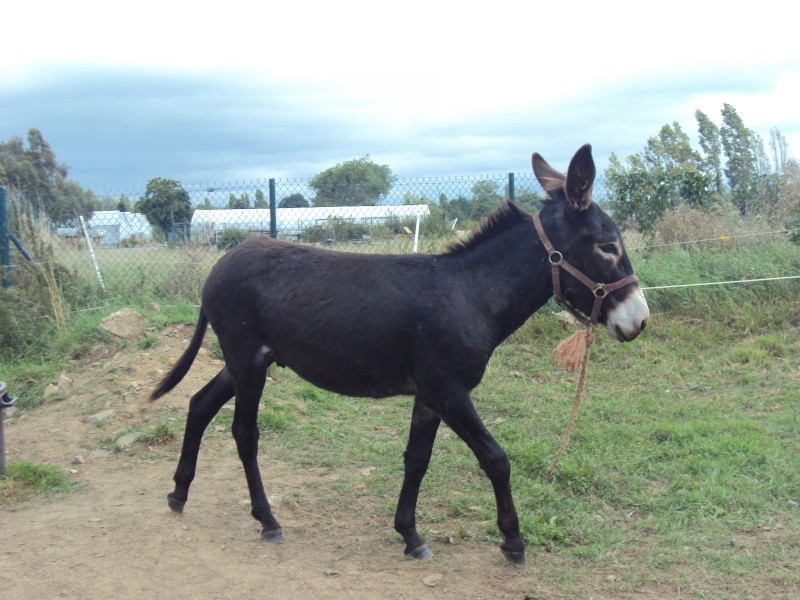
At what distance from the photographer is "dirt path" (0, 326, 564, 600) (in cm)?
357

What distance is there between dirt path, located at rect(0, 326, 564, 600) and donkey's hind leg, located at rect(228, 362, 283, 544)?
123 mm

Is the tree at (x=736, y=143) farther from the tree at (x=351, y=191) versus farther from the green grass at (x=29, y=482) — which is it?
the green grass at (x=29, y=482)

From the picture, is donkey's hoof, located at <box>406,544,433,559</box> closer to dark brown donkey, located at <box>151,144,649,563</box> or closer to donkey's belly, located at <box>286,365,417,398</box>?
dark brown donkey, located at <box>151,144,649,563</box>

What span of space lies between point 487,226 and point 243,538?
8.03 feet

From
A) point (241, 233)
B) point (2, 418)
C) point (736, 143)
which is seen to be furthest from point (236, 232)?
point (736, 143)

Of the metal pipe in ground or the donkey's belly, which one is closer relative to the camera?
the donkey's belly

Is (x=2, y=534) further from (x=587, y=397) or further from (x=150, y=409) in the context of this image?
(x=587, y=397)

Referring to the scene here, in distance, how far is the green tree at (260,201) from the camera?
925 cm

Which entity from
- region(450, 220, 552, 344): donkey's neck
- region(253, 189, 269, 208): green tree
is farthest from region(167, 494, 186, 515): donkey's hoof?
region(253, 189, 269, 208): green tree

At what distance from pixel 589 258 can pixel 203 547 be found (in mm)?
2829

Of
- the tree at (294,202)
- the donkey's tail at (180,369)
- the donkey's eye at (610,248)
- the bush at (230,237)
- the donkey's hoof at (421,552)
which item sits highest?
the tree at (294,202)

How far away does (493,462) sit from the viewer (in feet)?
12.1

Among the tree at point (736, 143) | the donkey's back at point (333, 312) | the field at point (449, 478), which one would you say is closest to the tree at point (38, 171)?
the field at point (449, 478)

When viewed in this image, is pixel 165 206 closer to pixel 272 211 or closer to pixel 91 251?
pixel 91 251
